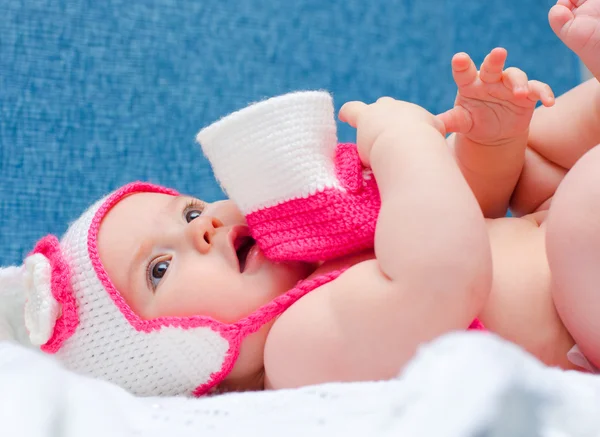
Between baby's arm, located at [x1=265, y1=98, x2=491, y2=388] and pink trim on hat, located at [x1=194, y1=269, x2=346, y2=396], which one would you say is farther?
pink trim on hat, located at [x1=194, y1=269, x2=346, y2=396]

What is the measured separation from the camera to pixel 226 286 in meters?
0.79

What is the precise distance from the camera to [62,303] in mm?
800

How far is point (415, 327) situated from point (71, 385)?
325 mm

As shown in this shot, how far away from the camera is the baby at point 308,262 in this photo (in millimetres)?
680

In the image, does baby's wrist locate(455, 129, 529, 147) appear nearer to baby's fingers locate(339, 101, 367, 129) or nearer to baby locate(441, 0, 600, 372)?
baby locate(441, 0, 600, 372)

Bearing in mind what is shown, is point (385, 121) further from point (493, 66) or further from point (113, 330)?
point (113, 330)

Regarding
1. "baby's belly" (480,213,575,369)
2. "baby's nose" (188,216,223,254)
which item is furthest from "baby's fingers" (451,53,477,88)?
"baby's nose" (188,216,223,254)

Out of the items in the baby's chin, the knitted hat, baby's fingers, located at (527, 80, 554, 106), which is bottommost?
the knitted hat

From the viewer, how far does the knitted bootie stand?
783 mm

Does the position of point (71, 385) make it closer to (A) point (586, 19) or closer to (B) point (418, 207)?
(B) point (418, 207)

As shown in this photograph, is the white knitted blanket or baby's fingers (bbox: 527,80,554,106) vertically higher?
baby's fingers (bbox: 527,80,554,106)

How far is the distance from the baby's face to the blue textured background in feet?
1.57

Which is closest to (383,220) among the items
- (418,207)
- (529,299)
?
(418,207)

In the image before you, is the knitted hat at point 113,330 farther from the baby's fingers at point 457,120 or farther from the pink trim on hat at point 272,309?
the baby's fingers at point 457,120
